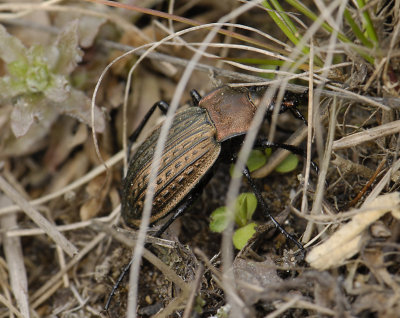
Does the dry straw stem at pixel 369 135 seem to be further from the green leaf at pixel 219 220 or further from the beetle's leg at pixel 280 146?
the green leaf at pixel 219 220

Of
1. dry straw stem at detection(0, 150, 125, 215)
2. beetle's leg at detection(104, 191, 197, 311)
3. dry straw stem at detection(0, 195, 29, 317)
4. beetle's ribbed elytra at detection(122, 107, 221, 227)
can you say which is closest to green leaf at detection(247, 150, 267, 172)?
beetle's ribbed elytra at detection(122, 107, 221, 227)

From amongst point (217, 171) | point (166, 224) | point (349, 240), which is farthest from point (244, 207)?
point (349, 240)

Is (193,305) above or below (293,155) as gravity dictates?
below

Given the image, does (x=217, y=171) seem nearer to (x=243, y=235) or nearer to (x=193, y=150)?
(x=193, y=150)

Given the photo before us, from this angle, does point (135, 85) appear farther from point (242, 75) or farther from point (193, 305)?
point (193, 305)

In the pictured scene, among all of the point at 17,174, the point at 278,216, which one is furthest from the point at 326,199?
the point at 17,174
